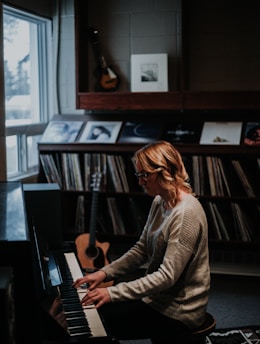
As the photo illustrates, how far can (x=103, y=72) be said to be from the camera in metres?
4.45

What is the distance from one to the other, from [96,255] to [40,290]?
2207 millimetres

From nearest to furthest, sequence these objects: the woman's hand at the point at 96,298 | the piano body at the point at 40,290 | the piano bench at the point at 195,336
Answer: the piano body at the point at 40,290, the woman's hand at the point at 96,298, the piano bench at the point at 195,336

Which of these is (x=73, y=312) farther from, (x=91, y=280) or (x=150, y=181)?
(x=150, y=181)

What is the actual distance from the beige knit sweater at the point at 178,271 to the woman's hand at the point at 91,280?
5 cm

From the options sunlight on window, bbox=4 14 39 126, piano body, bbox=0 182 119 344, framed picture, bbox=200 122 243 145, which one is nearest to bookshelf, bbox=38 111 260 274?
framed picture, bbox=200 122 243 145

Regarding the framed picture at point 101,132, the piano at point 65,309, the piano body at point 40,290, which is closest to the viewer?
the piano body at point 40,290

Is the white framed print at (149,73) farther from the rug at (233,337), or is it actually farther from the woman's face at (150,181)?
the woman's face at (150,181)

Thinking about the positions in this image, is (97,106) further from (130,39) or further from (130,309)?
(130,309)

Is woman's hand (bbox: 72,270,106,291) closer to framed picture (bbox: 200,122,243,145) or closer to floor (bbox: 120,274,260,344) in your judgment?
floor (bbox: 120,274,260,344)

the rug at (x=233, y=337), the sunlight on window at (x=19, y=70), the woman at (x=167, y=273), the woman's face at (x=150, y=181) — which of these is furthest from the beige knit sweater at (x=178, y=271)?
the sunlight on window at (x=19, y=70)

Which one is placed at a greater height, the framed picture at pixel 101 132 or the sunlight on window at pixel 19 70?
the sunlight on window at pixel 19 70

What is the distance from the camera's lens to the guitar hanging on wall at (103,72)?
14.5 ft

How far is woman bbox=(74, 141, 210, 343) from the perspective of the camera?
Result: 6.68 ft

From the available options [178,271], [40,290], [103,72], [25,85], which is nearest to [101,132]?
[103,72]
